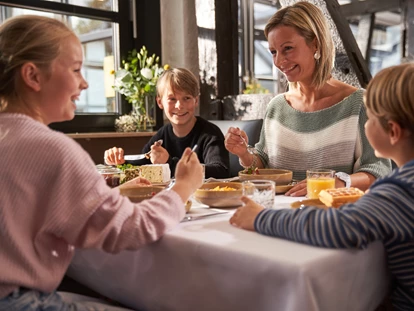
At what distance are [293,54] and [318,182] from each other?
0.78 metres

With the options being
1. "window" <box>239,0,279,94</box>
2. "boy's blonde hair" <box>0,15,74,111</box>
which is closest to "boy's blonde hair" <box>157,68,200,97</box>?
"boy's blonde hair" <box>0,15,74,111</box>

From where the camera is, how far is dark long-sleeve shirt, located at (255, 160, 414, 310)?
820mm

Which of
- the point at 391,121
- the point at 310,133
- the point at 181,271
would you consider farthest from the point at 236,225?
the point at 310,133

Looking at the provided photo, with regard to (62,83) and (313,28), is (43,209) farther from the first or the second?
(313,28)

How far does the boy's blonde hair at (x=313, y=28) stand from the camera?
1.88 meters

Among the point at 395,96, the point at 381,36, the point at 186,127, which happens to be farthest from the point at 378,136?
the point at 381,36

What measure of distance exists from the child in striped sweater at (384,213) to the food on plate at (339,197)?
0.39 feet

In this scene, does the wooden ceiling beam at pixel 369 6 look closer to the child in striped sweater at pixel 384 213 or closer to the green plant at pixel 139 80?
the green plant at pixel 139 80

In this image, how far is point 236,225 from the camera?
1.00 metres

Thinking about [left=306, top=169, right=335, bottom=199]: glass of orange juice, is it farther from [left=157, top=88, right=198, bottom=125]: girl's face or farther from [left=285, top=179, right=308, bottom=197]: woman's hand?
[left=157, top=88, right=198, bottom=125]: girl's face

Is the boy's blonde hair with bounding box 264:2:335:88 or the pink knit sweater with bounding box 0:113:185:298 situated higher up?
the boy's blonde hair with bounding box 264:2:335:88

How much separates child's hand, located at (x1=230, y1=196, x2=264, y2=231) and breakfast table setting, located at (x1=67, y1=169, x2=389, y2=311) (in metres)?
0.02

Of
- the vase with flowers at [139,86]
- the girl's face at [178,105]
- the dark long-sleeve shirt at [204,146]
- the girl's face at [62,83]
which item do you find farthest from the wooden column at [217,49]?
the girl's face at [62,83]

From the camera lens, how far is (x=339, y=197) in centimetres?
108
